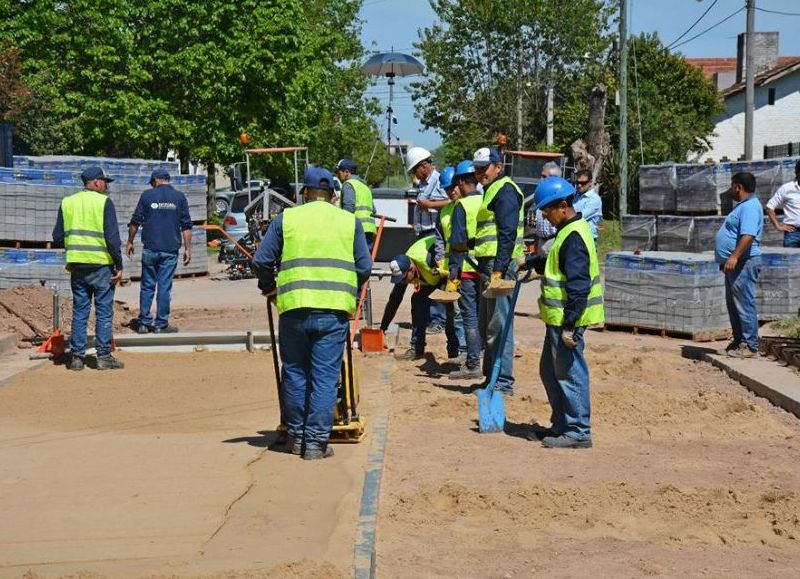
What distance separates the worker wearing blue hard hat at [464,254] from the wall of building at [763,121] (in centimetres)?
4643

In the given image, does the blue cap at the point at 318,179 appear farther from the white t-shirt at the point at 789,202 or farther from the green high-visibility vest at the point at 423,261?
the white t-shirt at the point at 789,202

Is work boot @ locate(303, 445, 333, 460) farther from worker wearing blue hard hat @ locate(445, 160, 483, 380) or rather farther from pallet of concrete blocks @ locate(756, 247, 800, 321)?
pallet of concrete blocks @ locate(756, 247, 800, 321)

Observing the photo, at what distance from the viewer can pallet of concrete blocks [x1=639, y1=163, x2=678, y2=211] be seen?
21420 millimetres

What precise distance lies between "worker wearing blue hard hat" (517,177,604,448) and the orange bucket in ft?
15.6

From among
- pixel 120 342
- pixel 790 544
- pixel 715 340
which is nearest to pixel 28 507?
pixel 790 544

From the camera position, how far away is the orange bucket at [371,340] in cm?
1384


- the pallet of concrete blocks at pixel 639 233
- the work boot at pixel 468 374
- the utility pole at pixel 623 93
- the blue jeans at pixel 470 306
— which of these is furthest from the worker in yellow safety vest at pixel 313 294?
the utility pole at pixel 623 93

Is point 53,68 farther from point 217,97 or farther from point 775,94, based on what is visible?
point 775,94

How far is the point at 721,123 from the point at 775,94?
3.05 m

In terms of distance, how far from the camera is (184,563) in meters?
6.11

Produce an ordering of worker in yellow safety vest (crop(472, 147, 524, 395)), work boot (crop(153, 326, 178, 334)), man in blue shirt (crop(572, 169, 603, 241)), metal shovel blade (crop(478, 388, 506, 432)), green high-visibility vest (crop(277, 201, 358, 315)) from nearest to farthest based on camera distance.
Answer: green high-visibility vest (crop(277, 201, 358, 315)), metal shovel blade (crop(478, 388, 506, 432)), worker in yellow safety vest (crop(472, 147, 524, 395)), work boot (crop(153, 326, 178, 334)), man in blue shirt (crop(572, 169, 603, 241))

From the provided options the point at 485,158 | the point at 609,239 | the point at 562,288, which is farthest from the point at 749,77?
the point at 562,288

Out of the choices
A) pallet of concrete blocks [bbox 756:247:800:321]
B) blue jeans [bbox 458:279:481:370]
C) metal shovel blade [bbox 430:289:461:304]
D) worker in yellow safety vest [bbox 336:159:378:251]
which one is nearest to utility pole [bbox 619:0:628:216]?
pallet of concrete blocks [bbox 756:247:800:321]

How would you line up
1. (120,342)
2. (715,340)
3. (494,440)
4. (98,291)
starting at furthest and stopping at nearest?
(715,340) → (120,342) → (98,291) → (494,440)
